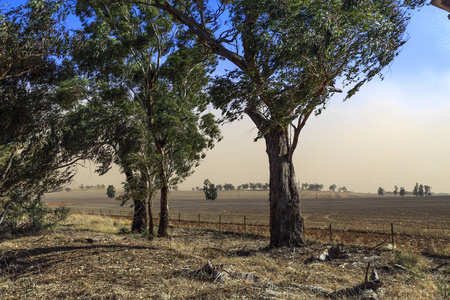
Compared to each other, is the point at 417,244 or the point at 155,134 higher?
the point at 155,134

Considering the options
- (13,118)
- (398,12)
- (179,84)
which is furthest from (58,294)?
(179,84)

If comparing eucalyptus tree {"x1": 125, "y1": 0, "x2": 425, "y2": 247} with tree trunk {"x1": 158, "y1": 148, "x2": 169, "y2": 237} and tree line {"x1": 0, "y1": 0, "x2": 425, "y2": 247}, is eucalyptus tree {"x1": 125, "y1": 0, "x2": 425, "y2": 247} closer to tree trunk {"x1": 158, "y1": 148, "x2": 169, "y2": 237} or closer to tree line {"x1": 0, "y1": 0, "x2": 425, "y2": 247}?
tree line {"x1": 0, "y1": 0, "x2": 425, "y2": 247}

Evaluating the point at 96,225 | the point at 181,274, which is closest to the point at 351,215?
the point at 96,225

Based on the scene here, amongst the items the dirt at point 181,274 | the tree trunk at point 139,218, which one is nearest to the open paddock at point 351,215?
the tree trunk at point 139,218

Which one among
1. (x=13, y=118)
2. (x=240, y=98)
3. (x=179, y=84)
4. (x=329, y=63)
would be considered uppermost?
(x=179, y=84)

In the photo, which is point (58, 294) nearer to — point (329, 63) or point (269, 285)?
point (269, 285)

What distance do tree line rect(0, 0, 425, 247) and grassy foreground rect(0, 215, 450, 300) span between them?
3.69 meters

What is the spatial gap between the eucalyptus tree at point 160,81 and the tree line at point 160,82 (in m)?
0.08

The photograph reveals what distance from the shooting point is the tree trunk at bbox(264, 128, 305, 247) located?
1501cm

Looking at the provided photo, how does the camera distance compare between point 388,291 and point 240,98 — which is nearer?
point 388,291

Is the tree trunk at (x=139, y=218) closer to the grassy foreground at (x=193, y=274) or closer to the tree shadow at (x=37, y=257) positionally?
the grassy foreground at (x=193, y=274)

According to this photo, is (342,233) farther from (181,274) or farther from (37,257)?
(37,257)

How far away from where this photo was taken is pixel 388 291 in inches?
306

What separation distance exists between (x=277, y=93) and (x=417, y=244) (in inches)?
496
